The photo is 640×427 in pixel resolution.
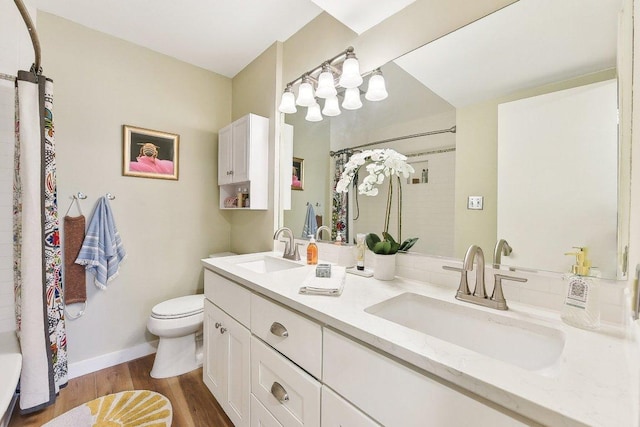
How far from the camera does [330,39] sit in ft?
5.56

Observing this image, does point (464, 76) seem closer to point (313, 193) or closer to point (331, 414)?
point (313, 193)

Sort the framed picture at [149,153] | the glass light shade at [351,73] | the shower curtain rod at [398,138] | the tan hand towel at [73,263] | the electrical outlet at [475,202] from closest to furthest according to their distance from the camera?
the electrical outlet at [475,202] < the shower curtain rod at [398,138] < the glass light shade at [351,73] < the tan hand towel at [73,263] < the framed picture at [149,153]

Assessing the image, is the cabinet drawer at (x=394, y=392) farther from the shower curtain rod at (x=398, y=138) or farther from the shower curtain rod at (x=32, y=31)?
the shower curtain rod at (x=32, y=31)

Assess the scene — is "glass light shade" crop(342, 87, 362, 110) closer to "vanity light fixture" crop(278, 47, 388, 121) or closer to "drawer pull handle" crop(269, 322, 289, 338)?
"vanity light fixture" crop(278, 47, 388, 121)

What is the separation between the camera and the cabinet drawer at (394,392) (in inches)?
21.5

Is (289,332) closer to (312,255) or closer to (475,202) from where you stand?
(312,255)

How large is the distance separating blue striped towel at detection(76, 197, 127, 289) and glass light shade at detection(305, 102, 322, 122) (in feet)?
5.24

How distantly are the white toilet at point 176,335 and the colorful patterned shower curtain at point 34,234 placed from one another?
1.73 ft

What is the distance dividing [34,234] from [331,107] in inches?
71.4

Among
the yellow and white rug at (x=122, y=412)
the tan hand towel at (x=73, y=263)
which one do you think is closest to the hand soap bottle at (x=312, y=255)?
Answer: the yellow and white rug at (x=122, y=412)

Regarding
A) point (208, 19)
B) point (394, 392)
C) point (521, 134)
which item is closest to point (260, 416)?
point (394, 392)

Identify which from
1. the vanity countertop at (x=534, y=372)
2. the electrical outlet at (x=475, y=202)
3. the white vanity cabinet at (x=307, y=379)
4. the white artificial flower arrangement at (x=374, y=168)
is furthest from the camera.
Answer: the white artificial flower arrangement at (x=374, y=168)

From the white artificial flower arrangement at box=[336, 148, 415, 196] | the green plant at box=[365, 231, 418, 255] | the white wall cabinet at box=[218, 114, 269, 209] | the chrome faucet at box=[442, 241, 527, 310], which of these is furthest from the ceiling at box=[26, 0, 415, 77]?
the chrome faucet at box=[442, 241, 527, 310]

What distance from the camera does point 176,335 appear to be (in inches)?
73.1
